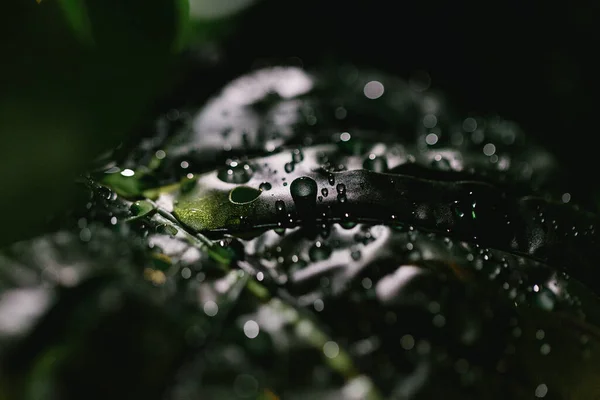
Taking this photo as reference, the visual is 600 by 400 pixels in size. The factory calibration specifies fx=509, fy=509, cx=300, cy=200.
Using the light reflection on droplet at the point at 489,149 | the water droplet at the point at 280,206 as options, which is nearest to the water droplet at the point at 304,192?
the water droplet at the point at 280,206

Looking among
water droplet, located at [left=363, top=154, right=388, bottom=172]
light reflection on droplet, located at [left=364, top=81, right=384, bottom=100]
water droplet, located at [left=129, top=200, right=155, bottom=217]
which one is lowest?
light reflection on droplet, located at [left=364, top=81, right=384, bottom=100]

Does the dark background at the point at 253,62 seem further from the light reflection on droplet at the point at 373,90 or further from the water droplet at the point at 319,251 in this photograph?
the water droplet at the point at 319,251

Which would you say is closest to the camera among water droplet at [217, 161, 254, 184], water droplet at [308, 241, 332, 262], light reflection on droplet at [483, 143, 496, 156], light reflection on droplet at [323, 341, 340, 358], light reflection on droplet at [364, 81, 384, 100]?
light reflection on droplet at [323, 341, 340, 358]

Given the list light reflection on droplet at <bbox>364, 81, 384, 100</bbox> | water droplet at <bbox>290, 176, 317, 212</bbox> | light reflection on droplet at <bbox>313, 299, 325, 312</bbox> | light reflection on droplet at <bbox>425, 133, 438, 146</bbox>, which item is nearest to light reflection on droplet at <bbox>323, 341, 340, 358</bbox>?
light reflection on droplet at <bbox>313, 299, 325, 312</bbox>

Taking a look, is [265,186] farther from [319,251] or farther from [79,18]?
[79,18]

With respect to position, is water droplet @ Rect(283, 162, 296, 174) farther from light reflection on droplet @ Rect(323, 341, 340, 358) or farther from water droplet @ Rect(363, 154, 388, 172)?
light reflection on droplet @ Rect(323, 341, 340, 358)

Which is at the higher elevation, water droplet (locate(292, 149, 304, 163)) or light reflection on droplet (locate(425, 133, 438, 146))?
water droplet (locate(292, 149, 304, 163))
